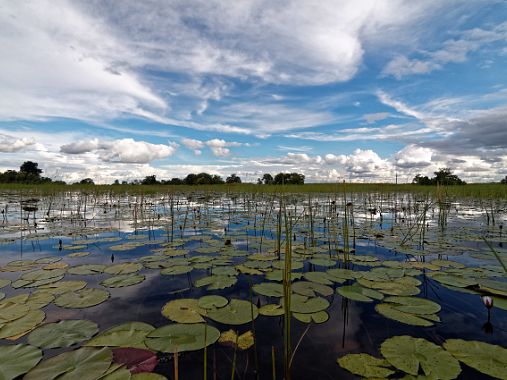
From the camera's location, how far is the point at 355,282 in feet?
10.2

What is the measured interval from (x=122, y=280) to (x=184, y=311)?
3.57 ft

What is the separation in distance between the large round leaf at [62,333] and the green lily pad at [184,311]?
0.53 m

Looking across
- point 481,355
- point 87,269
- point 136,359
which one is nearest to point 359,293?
point 481,355

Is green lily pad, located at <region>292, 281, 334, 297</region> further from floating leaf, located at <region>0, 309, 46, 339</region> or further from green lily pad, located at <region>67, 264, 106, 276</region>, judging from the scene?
green lily pad, located at <region>67, 264, 106, 276</region>

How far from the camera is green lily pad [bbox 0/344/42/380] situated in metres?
1.52

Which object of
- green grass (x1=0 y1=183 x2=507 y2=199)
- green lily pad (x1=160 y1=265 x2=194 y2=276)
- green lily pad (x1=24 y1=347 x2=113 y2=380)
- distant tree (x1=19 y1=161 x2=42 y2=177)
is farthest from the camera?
distant tree (x1=19 y1=161 x2=42 y2=177)

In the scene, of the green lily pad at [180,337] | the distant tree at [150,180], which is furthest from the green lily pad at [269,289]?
the distant tree at [150,180]

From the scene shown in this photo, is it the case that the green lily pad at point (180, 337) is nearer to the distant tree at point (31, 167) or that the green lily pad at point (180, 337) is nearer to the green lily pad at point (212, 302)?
the green lily pad at point (212, 302)

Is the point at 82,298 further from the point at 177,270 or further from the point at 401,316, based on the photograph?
the point at 401,316

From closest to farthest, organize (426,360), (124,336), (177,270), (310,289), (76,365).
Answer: (76,365) → (426,360) → (124,336) → (310,289) → (177,270)

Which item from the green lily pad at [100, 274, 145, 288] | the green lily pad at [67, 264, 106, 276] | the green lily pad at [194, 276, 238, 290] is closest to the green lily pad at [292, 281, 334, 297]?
the green lily pad at [194, 276, 238, 290]

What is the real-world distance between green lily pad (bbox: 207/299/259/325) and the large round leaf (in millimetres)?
876

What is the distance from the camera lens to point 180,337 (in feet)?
6.25

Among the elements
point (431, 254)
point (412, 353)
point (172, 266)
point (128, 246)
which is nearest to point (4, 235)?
point (128, 246)
